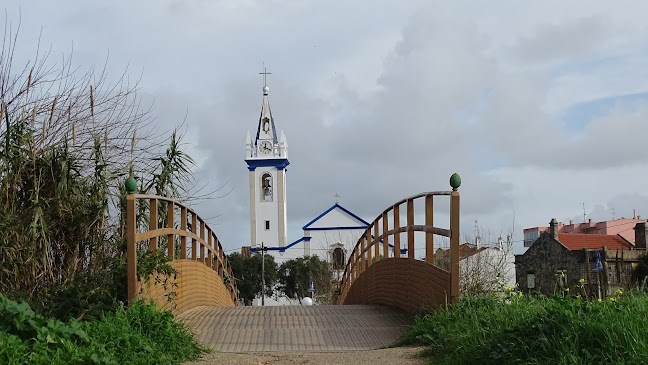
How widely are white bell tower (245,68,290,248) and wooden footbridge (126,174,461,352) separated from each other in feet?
228

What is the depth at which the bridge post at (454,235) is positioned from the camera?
7.42 meters

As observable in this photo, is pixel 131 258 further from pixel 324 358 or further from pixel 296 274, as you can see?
pixel 296 274

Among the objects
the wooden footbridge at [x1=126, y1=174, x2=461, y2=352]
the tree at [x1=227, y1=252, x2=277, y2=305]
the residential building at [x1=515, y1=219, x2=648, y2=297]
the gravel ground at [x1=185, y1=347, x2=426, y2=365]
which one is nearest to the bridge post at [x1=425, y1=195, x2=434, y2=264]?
the wooden footbridge at [x1=126, y1=174, x2=461, y2=352]

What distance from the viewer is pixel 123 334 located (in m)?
6.07

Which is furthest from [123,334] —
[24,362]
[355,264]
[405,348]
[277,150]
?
[277,150]

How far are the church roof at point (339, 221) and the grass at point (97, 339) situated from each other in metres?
69.8

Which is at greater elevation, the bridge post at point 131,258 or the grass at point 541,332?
the bridge post at point 131,258

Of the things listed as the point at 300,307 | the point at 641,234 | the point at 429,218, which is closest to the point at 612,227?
the point at 641,234

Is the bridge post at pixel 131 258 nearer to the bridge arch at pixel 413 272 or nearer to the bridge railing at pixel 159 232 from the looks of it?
the bridge railing at pixel 159 232

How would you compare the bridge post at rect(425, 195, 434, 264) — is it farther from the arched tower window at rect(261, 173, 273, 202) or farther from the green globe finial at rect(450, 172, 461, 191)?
the arched tower window at rect(261, 173, 273, 202)

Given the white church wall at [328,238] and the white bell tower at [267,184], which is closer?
the white church wall at [328,238]

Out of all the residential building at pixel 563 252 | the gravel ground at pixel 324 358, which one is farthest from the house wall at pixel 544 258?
the gravel ground at pixel 324 358

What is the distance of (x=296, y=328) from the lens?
8664 millimetres

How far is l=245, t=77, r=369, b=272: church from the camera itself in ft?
253
